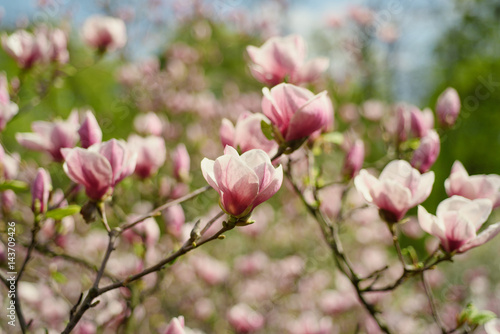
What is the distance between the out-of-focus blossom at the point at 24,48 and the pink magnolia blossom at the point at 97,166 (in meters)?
1.14

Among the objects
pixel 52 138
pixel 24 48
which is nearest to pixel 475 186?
pixel 52 138

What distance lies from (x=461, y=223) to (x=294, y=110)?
1.61 ft

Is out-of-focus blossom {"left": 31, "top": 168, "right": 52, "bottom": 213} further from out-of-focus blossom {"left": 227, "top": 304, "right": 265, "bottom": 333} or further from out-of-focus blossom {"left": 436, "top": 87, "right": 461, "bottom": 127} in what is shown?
out-of-focus blossom {"left": 436, "top": 87, "right": 461, "bottom": 127}

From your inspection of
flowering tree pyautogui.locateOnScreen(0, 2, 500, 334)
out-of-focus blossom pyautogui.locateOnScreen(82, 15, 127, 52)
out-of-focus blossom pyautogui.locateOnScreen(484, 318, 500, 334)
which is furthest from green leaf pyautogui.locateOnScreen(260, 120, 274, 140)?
out-of-focus blossom pyautogui.locateOnScreen(82, 15, 127, 52)

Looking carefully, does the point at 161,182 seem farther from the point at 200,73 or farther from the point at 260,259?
the point at 200,73

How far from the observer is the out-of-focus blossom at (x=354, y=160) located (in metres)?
1.58

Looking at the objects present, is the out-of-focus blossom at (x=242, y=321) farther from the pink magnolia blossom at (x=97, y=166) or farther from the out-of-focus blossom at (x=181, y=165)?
the pink magnolia blossom at (x=97, y=166)

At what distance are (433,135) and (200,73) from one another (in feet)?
18.3

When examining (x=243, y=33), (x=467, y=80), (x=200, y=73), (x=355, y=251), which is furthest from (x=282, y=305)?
(x=467, y=80)

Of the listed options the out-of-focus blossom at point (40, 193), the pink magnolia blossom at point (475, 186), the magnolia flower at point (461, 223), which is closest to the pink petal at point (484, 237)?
the magnolia flower at point (461, 223)

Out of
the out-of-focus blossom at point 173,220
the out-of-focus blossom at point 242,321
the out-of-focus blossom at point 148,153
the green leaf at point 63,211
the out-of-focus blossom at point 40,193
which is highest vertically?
the green leaf at point 63,211

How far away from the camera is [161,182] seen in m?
1.90

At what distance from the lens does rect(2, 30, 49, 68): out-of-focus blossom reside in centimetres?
189

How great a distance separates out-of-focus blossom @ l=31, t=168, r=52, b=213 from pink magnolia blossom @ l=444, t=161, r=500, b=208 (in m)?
1.12
